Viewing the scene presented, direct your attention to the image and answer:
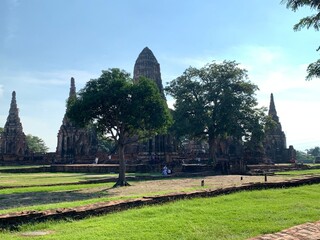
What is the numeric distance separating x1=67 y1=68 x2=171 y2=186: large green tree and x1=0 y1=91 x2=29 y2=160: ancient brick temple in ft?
111

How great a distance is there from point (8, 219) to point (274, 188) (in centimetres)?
965

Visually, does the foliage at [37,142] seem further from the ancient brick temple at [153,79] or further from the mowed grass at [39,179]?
the mowed grass at [39,179]

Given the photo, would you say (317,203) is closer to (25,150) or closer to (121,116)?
(121,116)

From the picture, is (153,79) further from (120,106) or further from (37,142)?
(37,142)

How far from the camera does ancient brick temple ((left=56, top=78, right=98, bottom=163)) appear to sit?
1740 inches

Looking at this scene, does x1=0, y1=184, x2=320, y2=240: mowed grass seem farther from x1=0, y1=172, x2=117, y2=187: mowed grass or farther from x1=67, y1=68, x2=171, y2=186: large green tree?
x1=0, y1=172, x2=117, y2=187: mowed grass

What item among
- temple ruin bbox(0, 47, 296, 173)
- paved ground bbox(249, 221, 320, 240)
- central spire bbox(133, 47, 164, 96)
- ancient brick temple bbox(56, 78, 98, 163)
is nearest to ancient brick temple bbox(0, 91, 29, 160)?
temple ruin bbox(0, 47, 296, 173)

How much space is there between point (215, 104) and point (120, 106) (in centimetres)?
1766

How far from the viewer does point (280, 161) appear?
175 feet

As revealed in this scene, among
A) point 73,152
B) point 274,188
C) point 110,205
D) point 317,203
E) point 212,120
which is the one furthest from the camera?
point 73,152

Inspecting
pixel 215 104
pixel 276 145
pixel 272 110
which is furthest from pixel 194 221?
pixel 272 110

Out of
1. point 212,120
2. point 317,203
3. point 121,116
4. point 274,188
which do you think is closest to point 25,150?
point 212,120

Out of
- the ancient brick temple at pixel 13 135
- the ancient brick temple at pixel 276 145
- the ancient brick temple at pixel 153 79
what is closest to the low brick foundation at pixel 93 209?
the ancient brick temple at pixel 153 79

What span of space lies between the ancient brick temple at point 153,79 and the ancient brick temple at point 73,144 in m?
8.61
